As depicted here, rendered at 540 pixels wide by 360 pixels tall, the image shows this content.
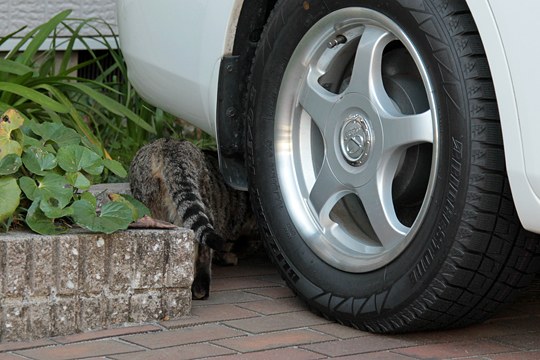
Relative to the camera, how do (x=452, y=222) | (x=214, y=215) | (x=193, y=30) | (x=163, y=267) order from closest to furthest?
(x=452, y=222) → (x=163, y=267) → (x=193, y=30) → (x=214, y=215)

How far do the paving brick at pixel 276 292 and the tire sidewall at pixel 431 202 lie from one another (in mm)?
240

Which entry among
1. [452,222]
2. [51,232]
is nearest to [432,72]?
[452,222]

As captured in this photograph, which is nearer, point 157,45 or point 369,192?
point 369,192

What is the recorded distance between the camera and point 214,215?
4570mm

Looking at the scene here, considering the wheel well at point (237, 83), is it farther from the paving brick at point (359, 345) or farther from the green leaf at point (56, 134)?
the paving brick at point (359, 345)

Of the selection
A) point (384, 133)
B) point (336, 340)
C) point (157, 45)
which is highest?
point (157, 45)

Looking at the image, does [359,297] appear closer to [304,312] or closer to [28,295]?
[304,312]

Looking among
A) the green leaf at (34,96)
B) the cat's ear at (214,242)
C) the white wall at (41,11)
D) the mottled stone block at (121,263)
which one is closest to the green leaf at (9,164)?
the mottled stone block at (121,263)

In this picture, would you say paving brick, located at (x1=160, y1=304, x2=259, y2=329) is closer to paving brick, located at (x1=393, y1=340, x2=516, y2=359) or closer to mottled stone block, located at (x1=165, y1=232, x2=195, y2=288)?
mottled stone block, located at (x1=165, y1=232, x2=195, y2=288)

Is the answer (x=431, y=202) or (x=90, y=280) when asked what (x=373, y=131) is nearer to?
(x=431, y=202)

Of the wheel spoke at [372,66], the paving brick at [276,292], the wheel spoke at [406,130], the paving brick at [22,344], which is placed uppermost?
the wheel spoke at [372,66]

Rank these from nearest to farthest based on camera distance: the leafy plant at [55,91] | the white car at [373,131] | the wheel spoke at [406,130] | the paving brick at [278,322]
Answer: the white car at [373,131], the wheel spoke at [406,130], the paving brick at [278,322], the leafy plant at [55,91]

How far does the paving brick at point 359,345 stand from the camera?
11.2 ft

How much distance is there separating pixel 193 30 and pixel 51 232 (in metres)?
0.97
